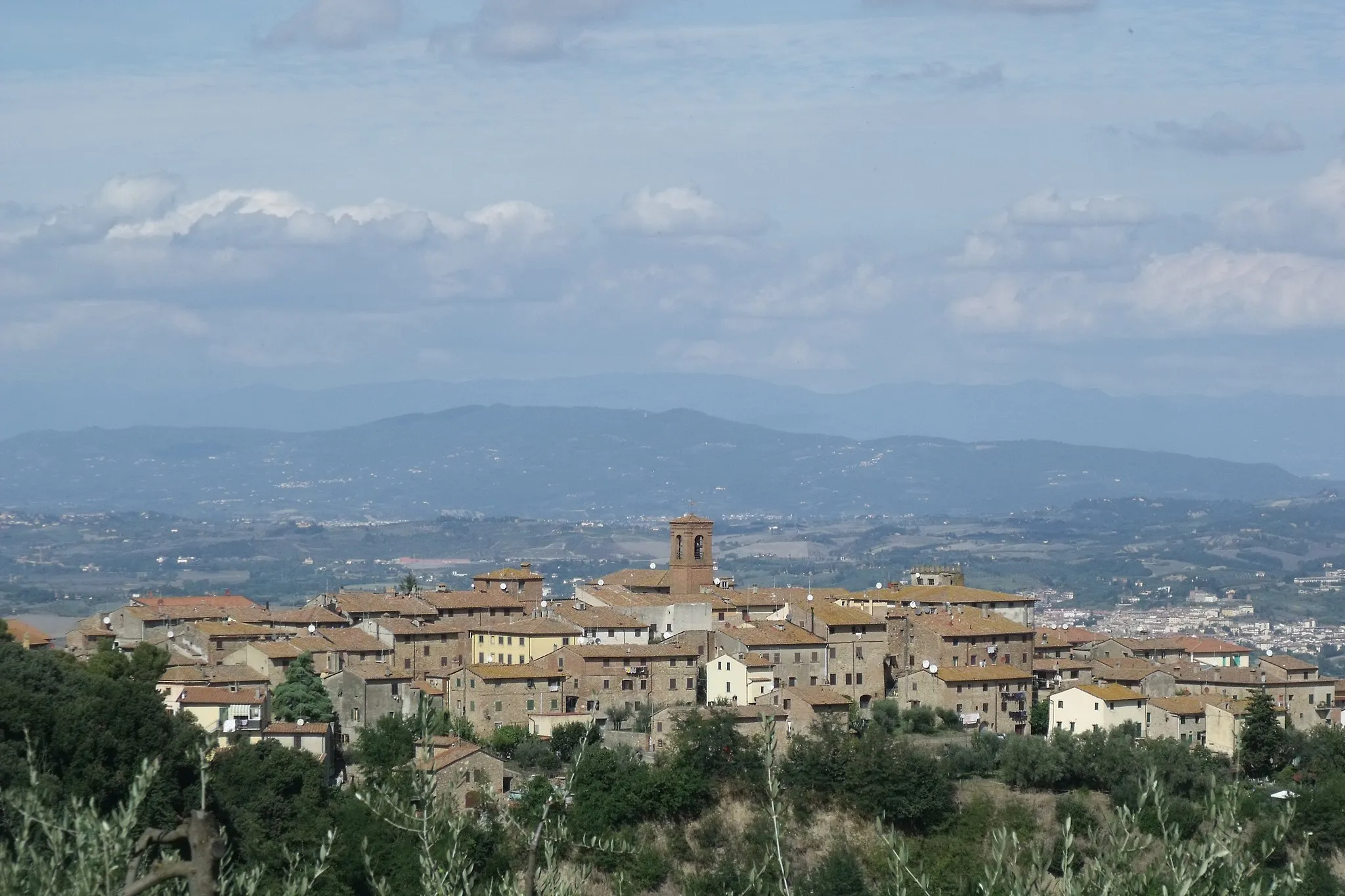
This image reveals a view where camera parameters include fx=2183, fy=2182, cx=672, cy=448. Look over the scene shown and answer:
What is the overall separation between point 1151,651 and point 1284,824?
150 feet

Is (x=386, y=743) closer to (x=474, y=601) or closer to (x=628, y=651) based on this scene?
(x=628, y=651)

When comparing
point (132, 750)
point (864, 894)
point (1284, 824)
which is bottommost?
point (864, 894)

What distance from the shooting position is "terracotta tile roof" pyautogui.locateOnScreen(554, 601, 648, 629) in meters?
50.4

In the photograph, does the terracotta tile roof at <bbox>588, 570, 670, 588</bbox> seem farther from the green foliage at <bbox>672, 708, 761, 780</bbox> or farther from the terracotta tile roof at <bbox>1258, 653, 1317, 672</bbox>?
the terracotta tile roof at <bbox>1258, 653, 1317, 672</bbox>

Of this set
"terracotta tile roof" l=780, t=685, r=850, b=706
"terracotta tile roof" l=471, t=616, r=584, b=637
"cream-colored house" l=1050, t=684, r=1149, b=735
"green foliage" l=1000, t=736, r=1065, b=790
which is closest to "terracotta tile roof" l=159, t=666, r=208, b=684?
"terracotta tile roof" l=471, t=616, r=584, b=637

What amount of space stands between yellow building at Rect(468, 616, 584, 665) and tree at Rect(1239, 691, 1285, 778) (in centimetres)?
1472

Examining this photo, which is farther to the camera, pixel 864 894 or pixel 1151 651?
pixel 1151 651

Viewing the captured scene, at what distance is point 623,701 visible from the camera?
154 feet

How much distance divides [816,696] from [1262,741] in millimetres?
9469

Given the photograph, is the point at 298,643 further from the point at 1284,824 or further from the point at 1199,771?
the point at 1284,824

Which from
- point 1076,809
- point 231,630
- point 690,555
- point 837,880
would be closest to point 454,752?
point 837,880

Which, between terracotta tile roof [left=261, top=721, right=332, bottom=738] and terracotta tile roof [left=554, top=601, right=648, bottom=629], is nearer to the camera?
terracotta tile roof [left=261, top=721, right=332, bottom=738]

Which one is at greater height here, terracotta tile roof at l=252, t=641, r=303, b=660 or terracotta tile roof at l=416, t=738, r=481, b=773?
terracotta tile roof at l=252, t=641, r=303, b=660

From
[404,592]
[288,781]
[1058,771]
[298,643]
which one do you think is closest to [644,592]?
[404,592]
